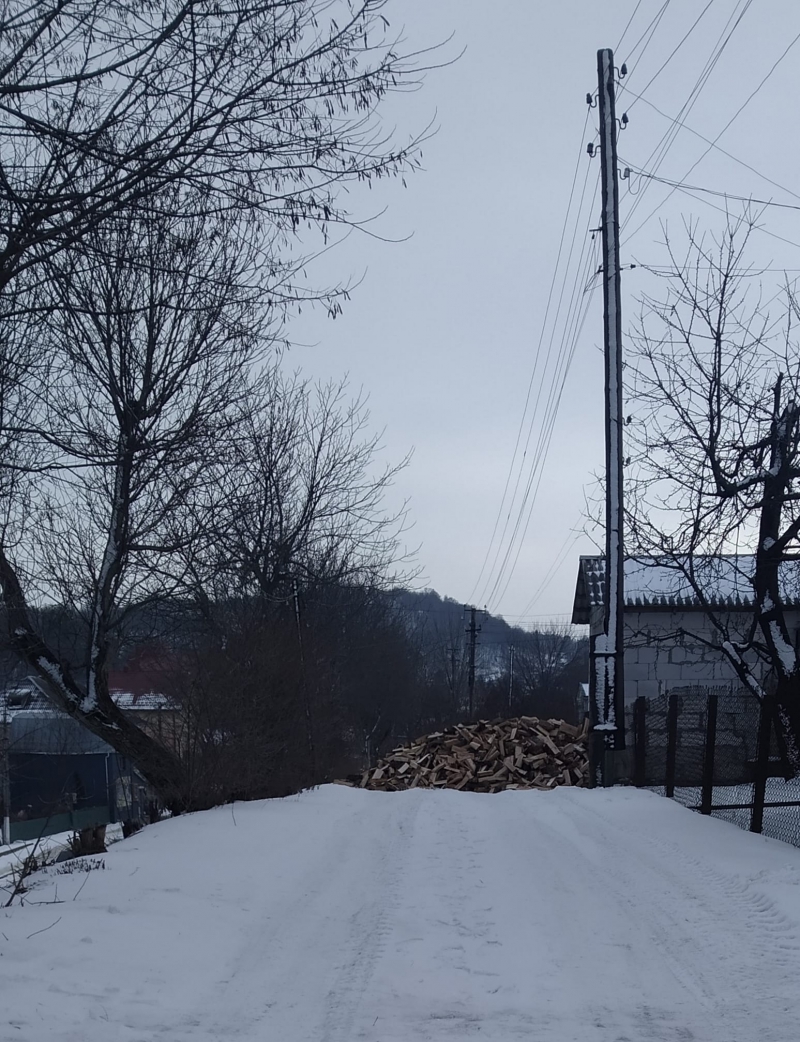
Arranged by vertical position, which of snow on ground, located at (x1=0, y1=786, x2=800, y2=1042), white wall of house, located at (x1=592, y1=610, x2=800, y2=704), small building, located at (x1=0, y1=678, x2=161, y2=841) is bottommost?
small building, located at (x1=0, y1=678, x2=161, y2=841)

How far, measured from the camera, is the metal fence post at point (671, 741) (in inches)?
517

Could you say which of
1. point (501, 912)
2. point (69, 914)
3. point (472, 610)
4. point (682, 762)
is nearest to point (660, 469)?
point (682, 762)

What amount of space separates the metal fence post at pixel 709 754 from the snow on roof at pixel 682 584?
166cm

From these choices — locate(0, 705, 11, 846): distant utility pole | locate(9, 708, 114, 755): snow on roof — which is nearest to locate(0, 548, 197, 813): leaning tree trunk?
locate(0, 705, 11, 846): distant utility pole

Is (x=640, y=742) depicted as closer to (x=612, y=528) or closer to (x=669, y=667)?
(x=612, y=528)

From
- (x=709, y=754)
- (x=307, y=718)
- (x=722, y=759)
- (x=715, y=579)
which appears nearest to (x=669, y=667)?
(x=722, y=759)

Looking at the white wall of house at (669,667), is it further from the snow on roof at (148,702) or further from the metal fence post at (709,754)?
the snow on roof at (148,702)

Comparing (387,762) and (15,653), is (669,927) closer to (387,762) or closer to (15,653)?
(15,653)

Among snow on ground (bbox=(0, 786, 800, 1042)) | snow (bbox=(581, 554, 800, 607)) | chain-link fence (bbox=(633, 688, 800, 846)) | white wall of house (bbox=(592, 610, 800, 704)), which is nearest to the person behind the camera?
snow on ground (bbox=(0, 786, 800, 1042))

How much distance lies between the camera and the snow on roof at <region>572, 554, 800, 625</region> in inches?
515

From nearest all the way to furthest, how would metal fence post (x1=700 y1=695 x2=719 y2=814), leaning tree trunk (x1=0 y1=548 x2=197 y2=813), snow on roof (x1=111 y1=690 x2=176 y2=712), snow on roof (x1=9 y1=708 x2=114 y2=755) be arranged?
metal fence post (x1=700 y1=695 x2=719 y2=814), leaning tree trunk (x1=0 y1=548 x2=197 y2=813), snow on roof (x1=111 y1=690 x2=176 y2=712), snow on roof (x1=9 y1=708 x2=114 y2=755)

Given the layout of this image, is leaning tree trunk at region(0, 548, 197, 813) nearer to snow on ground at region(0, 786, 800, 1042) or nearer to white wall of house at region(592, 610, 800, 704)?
snow on ground at region(0, 786, 800, 1042)

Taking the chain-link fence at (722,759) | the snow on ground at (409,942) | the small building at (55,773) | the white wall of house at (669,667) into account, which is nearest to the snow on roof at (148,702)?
the small building at (55,773)

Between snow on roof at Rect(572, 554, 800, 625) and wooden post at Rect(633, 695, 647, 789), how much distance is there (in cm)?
172
